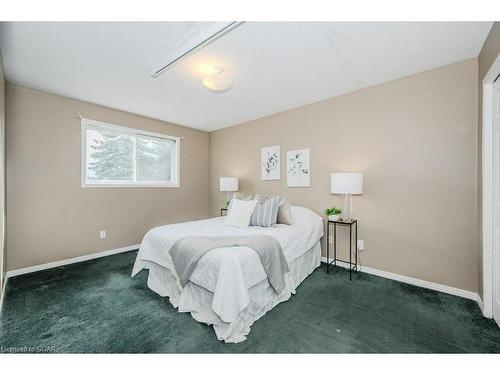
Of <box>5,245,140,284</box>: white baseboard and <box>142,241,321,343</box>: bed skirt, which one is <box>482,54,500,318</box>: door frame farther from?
<box>5,245,140,284</box>: white baseboard

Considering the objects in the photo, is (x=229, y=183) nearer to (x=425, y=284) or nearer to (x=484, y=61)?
(x=425, y=284)

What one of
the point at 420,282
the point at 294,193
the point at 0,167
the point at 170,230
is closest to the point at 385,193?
the point at 420,282

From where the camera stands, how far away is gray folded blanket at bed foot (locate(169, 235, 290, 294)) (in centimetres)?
189

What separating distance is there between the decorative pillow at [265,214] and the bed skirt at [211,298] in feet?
1.86

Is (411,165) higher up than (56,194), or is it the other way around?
(411,165)

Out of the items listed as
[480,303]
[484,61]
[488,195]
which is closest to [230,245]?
[488,195]

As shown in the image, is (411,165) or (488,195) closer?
(488,195)

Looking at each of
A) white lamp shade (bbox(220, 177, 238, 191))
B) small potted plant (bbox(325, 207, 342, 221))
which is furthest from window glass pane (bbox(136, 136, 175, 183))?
small potted plant (bbox(325, 207, 342, 221))

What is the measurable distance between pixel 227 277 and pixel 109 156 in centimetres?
324

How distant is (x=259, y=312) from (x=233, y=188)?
8.66ft

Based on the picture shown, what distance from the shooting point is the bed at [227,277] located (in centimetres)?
163

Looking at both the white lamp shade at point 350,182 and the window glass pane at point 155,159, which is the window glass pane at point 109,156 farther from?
the white lamp shade at point 350,182

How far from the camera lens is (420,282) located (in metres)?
2.49

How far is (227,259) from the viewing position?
170cm
